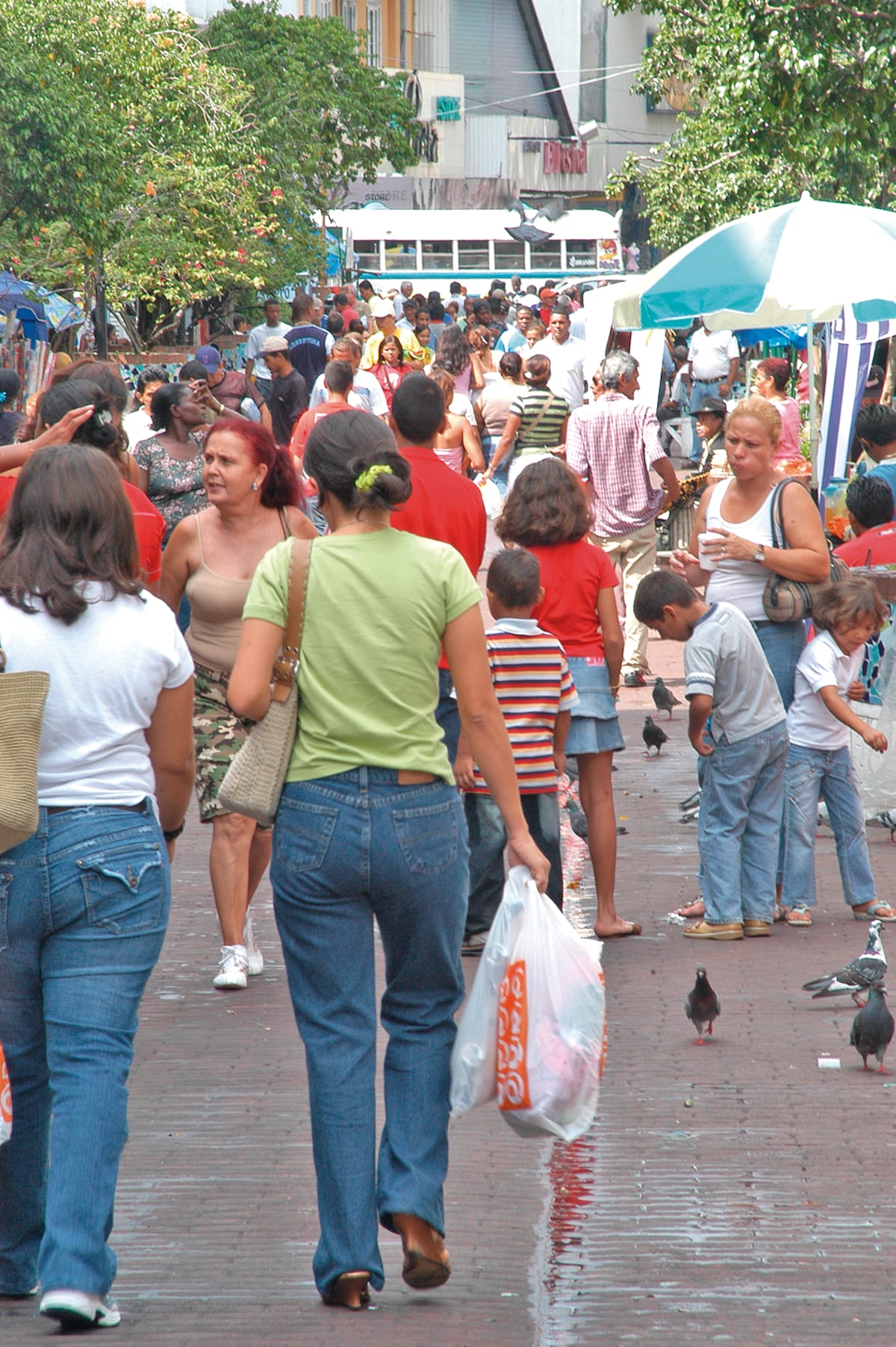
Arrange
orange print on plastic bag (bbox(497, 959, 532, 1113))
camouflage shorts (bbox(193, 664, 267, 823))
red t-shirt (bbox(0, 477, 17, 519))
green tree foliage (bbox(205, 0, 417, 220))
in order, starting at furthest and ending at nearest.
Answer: green tree foliage (bbox(205, 0, 417, 220)), camouflage shorts (bbox(193, 664, 267, 823)), red t-shirt (bbox(0, 477, 17, 519)), orange print on plastic bag (bbox(497, 959, 532, 1113))

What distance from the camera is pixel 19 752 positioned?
11.5 feet

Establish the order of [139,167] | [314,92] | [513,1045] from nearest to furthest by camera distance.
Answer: [513,1045]
[139,167]
[314,92]

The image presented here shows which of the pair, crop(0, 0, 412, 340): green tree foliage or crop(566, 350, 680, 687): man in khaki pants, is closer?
crop(566, 350, 680, 687): man in khaki pants

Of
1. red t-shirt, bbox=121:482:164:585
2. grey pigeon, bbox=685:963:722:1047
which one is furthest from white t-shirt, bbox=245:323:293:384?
grey pigeon, bbox=685:963:722:1047

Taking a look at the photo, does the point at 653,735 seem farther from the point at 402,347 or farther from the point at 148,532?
the point at 402,347

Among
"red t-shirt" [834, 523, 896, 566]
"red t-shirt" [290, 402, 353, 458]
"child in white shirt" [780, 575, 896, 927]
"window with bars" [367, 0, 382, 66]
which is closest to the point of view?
"child in white shirt" [780, 575, 896, 927]

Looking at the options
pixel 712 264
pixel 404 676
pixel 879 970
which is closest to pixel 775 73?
pixel 712 264

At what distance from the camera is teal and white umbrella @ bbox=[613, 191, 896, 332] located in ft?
31.8

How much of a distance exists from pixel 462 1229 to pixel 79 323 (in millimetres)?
20169

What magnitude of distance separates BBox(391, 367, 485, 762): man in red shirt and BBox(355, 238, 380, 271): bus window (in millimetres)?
42916

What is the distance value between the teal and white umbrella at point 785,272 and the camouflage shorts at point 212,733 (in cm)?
464

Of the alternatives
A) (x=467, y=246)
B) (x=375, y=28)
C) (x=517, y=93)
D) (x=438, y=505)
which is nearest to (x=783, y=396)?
(x=438, y=505)

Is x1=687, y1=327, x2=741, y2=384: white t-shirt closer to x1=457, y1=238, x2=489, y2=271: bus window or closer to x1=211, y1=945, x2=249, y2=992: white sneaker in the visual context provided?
x1=211, y1=945, x2=249, y2=992: white sneaker

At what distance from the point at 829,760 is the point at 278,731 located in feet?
12.5
